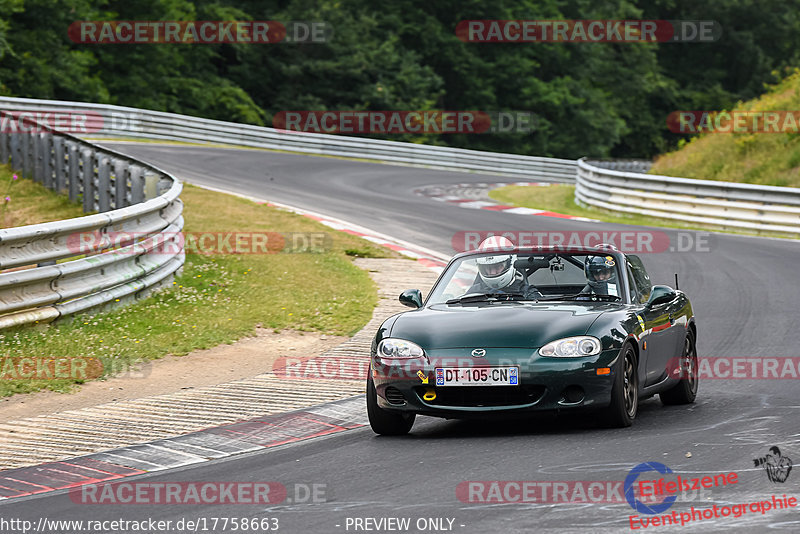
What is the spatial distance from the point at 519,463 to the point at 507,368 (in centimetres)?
95

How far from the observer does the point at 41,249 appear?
431 inches

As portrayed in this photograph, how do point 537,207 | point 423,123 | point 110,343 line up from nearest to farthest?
point 110,343, point 537,207, point 423,123

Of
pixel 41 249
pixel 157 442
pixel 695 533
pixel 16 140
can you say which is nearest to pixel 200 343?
pixel 41 249

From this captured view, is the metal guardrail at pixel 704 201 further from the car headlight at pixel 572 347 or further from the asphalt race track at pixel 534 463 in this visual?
the car headlight at pixel 572 347

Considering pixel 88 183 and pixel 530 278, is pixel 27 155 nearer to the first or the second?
pixel 88 183

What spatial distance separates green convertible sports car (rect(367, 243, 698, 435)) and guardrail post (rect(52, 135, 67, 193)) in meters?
12.6

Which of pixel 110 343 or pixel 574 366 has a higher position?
pixel 574 366

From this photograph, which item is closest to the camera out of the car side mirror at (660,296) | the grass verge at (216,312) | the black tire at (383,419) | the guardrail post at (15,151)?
the black tire at (383,419)

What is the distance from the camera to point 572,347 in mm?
7773

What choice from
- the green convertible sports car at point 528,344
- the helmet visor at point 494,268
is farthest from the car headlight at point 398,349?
the helmet visor at point 494,268

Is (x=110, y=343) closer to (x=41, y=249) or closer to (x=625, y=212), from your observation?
(x=41, y=249)

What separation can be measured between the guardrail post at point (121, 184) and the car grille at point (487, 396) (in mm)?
10245

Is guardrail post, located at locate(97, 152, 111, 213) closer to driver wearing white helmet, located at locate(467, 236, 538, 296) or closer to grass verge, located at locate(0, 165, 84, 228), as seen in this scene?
grass verge, located at locate(0, 165, 84, 228)

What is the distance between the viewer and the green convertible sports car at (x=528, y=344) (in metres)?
7.71
